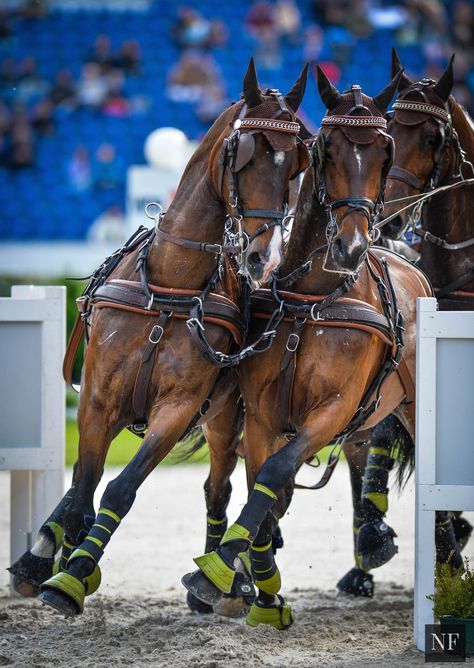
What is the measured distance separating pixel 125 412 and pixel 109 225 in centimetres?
1199

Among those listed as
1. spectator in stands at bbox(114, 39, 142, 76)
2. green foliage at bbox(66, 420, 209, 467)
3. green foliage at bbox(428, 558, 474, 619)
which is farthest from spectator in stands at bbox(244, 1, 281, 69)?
green foliage at bbox(428, 558, 474, 619)

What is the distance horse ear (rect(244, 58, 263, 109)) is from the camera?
4148 millimetres

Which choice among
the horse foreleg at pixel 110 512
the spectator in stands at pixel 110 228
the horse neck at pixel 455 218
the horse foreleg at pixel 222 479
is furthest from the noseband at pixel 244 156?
the spectator in stands at pixel 110 228

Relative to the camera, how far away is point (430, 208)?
5359 millimetres

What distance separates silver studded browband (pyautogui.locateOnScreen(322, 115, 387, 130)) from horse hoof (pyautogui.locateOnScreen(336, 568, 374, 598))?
2.71m

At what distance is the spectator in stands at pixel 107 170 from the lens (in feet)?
55.9

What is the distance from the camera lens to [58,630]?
4.67 metres

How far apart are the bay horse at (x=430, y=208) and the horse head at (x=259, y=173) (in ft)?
3.40

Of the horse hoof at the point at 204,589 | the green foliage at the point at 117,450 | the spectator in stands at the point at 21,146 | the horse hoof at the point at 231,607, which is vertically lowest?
the horse hoof at the point at 231,607

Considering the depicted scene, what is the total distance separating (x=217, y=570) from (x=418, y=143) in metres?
2.47

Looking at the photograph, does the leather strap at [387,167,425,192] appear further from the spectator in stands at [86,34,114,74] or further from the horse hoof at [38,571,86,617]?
the spectator in stands at [86,34,114,74]

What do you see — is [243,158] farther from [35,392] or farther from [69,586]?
[35,392]

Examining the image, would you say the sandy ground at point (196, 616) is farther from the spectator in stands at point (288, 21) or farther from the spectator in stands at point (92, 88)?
the spectator in stands at point (288, 21)

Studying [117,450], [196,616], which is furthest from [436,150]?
[117,450]
